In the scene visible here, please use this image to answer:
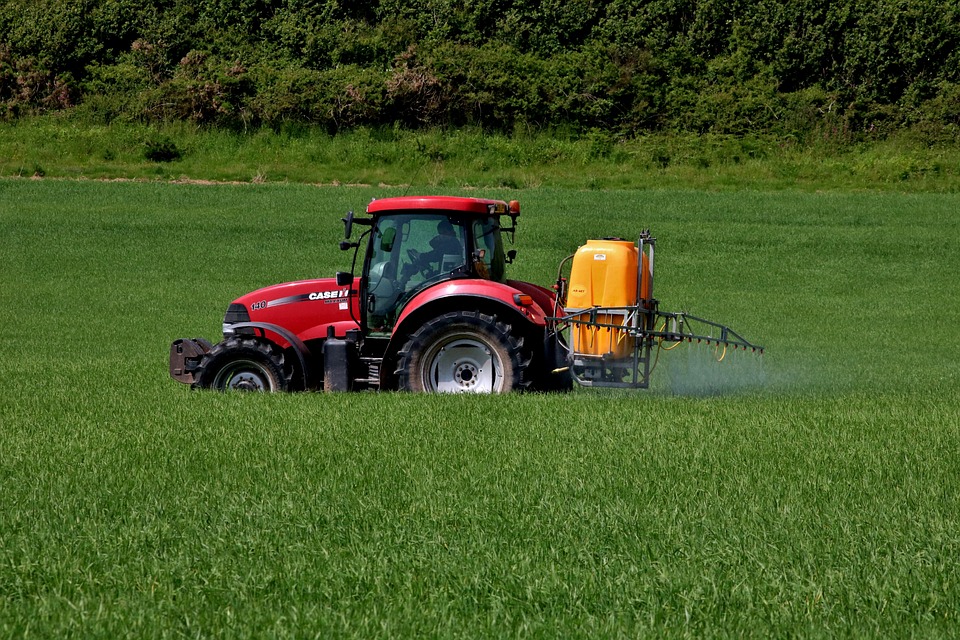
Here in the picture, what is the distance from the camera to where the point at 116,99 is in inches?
1294

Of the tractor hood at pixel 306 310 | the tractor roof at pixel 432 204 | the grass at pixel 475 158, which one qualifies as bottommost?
the tractor hood at pixel 306 310

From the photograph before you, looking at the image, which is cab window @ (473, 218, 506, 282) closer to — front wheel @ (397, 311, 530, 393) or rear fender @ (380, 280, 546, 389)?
rear fender @ (380, 280, 546, 389)

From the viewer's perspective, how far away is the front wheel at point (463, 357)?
9625mm

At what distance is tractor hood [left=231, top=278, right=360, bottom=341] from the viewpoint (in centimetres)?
1077

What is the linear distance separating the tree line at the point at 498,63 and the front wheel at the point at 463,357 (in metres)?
22.7

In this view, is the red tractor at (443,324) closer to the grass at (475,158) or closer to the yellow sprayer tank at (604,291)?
the yellow sprayer tank at (604,291)

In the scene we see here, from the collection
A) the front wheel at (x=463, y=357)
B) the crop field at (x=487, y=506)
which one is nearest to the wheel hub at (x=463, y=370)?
the front wheel at (x=463, y=357)

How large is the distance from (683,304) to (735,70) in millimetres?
16179

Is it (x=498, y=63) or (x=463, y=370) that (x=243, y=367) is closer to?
(x=463, y=370)

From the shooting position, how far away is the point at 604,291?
967cm

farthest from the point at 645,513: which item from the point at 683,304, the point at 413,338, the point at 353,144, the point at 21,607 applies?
the point at 353,144

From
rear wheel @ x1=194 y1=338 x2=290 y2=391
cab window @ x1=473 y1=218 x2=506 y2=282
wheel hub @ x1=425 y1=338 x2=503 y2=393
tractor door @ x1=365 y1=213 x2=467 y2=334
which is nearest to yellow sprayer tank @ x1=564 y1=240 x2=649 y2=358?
wheel hub @ x1=425 y1=338 x2=503 y2=393

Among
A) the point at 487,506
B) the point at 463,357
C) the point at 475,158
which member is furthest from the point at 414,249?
the point at 475,158

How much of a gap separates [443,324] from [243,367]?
6.43 feet
